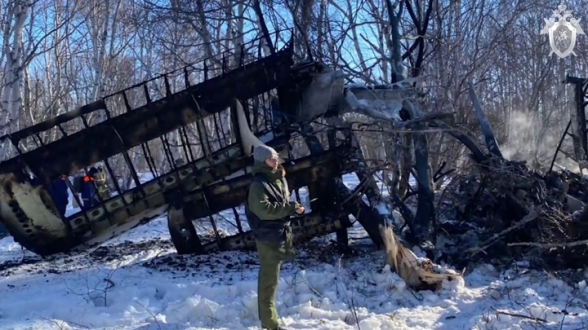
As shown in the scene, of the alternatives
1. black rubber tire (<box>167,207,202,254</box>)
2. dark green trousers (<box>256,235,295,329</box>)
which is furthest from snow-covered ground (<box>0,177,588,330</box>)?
dark green trousers (<box>256,235,295,329</box>)

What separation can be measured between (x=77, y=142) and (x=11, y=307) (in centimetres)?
231

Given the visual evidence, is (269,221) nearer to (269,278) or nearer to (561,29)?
(269,278)

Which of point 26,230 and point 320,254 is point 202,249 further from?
point 26,230

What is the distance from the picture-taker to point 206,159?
26.6 feet

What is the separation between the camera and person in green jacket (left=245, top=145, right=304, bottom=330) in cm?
493

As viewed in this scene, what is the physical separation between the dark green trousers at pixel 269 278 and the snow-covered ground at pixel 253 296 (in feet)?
1.11

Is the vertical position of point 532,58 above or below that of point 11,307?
below

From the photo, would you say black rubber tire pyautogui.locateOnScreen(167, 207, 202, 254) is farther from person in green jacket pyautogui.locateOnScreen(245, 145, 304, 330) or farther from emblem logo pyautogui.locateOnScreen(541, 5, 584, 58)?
emblem logo pyautogui.locateOnScreen(541, 5, 584, 58)

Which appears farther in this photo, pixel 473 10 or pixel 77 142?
pixel 473 10

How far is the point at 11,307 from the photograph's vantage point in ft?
18.9

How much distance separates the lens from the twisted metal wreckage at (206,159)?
290 inches

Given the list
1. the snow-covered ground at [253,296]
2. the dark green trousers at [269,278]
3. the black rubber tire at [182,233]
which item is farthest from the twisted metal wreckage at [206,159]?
the dark green trousers at [269,278]

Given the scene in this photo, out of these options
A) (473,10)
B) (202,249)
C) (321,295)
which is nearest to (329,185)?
(202,249)

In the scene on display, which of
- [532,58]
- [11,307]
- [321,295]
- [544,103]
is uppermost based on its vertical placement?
[11,307]
